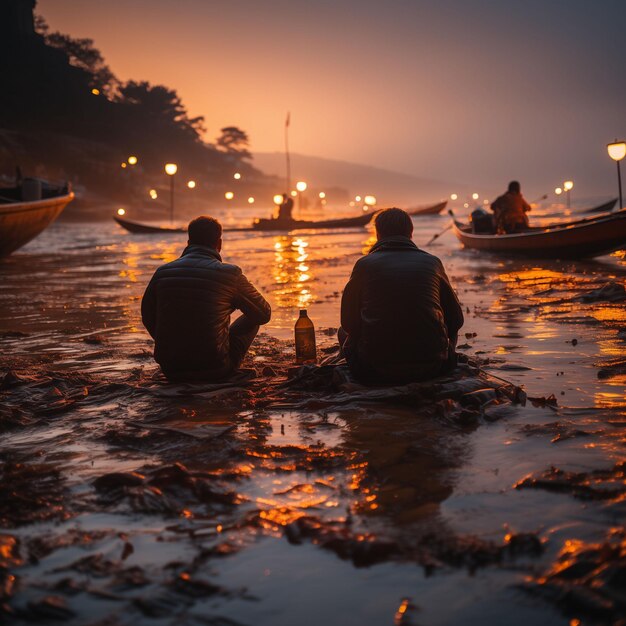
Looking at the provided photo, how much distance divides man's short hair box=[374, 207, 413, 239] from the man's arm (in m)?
0.38

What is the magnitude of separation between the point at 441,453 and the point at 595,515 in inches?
42.8

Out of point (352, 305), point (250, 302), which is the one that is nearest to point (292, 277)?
point (250, 302)

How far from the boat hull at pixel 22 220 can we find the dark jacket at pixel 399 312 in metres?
14.6

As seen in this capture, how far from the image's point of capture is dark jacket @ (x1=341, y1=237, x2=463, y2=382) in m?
5.07

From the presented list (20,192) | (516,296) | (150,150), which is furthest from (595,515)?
(150,150)

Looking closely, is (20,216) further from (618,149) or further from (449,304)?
(618,149)

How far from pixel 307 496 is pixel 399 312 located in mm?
2043

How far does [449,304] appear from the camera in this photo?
5316 millimetres

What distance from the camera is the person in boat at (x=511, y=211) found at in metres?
18.7

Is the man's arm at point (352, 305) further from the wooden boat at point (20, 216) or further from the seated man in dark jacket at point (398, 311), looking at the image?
the wooden boat at point (20, 216)

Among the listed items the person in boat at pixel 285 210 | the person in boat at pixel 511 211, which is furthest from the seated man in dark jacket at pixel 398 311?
the person in boat at pixel 285 210

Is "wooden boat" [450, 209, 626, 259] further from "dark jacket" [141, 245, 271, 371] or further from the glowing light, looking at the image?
"dark jacket" [141, 245, 271, 371]

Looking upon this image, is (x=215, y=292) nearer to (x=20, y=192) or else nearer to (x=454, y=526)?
(x=454, y=526)

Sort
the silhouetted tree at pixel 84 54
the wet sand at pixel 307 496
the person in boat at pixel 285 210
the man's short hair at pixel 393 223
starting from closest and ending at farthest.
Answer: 1. the wet sand at pixel 307 496
2. the man's short hair at pixel 393 223
3. the person in boat at pixel 285 210
4. the silhouetted tree at pixel 84 54
